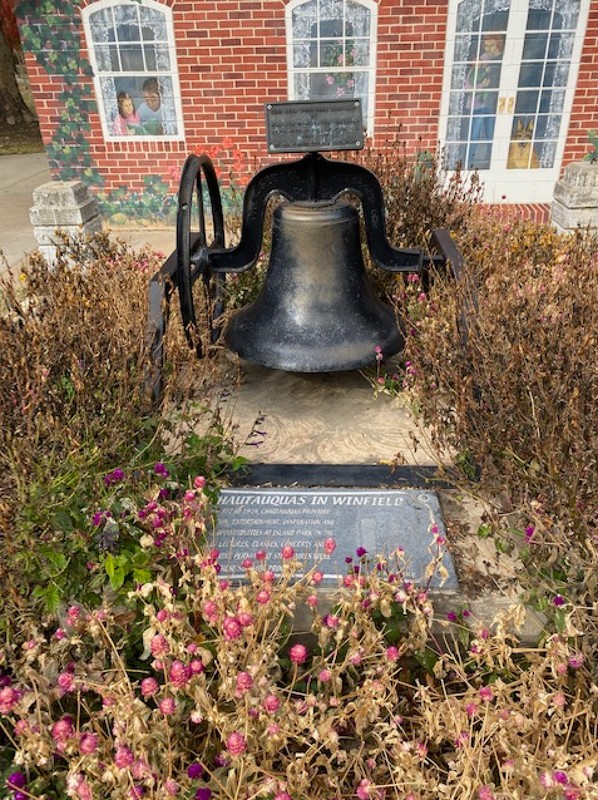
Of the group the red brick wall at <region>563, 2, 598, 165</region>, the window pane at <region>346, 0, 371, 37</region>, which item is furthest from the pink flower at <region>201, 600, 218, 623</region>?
the red brick wall at <region>563, 2, 598, 165</region>

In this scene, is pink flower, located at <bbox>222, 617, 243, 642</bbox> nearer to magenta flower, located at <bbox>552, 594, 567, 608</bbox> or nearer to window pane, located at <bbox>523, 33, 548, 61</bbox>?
magenta flower, located at <bbox>552, 594, 567, 608</bbox>

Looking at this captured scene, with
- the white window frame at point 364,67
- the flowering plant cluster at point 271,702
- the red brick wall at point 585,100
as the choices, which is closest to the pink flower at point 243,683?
the flowering plant cluster at point 271,702

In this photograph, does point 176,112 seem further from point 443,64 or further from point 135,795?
point 135,795

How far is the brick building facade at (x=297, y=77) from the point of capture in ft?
A: 21.6

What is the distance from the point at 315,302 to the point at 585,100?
208 inches

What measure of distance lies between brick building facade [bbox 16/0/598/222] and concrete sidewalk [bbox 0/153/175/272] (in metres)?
0.47

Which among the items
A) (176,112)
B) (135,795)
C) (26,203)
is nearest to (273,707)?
(135,795)

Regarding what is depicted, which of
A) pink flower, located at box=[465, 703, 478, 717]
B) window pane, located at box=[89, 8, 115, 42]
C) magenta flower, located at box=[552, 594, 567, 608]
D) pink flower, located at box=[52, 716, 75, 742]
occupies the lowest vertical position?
pink flower, located at box=[465, 703, 478, 717]

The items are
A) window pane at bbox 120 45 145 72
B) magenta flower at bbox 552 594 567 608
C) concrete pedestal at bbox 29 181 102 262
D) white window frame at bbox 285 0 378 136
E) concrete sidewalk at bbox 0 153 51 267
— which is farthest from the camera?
concrete sidewalk at bbox 0 153 51 267

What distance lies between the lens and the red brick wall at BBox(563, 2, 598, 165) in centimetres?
663

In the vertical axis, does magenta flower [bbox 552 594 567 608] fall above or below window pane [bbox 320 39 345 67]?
below

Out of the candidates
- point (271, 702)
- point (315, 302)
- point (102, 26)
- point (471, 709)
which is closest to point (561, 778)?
point (471, 709)

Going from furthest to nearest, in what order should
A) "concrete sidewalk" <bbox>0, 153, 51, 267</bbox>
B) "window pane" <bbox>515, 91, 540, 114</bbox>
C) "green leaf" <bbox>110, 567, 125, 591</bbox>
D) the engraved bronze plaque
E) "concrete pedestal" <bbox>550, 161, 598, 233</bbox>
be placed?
"concrete sidewalk" <bbox>0, 153, 51, 267</bbox>, "window pane" <bbox>515, 91, 540, 114</bbox>, "concrete pedestal" <bbox>550, 161, 598, 233</bbox>, the engraved bronze plaque, "green leaf" <bbox>110, 567, 125, 591</bbox>

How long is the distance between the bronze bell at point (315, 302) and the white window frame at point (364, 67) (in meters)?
3.93
